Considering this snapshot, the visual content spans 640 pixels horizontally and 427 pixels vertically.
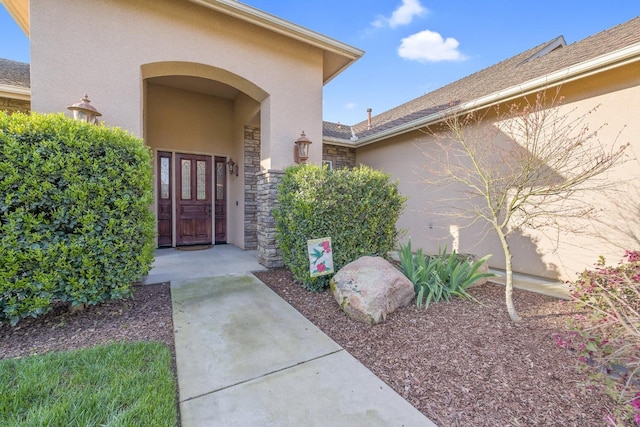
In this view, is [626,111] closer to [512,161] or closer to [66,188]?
[512,161]

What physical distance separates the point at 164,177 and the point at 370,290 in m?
6.50

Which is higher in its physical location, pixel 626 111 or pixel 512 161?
pixel 626 111

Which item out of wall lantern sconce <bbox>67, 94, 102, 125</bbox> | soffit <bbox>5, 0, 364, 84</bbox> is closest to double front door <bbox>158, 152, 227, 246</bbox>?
soffit <bbox>5, 0, 364, 84</bbox>

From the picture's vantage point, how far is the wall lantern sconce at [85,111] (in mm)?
3738

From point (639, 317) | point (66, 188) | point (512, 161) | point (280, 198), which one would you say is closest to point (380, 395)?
point (639, 317)

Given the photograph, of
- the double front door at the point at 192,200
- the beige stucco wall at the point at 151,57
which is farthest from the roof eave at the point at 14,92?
the double front door at the point at 192,200

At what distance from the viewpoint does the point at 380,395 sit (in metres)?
2.08

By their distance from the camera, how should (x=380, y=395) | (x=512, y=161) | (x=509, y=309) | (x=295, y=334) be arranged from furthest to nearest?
(x=512, y=161) < (x=509, y=309) < (x=295, y=334) < (x=380, y=395)

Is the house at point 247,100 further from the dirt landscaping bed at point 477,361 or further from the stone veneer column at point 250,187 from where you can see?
the dirt landscaping bed at point 477,361

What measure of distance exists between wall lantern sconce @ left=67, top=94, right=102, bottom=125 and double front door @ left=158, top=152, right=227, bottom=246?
11.4 ft

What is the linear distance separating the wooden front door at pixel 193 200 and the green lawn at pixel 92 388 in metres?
5.31

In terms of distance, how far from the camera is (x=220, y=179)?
805cm

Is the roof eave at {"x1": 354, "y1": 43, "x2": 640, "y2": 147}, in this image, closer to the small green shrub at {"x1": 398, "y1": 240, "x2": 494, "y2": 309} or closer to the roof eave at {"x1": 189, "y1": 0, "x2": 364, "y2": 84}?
the roof eave at {"x1": 189, "y1": 0, "x2": 364, "y2": 84}

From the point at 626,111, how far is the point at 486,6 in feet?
13.2
